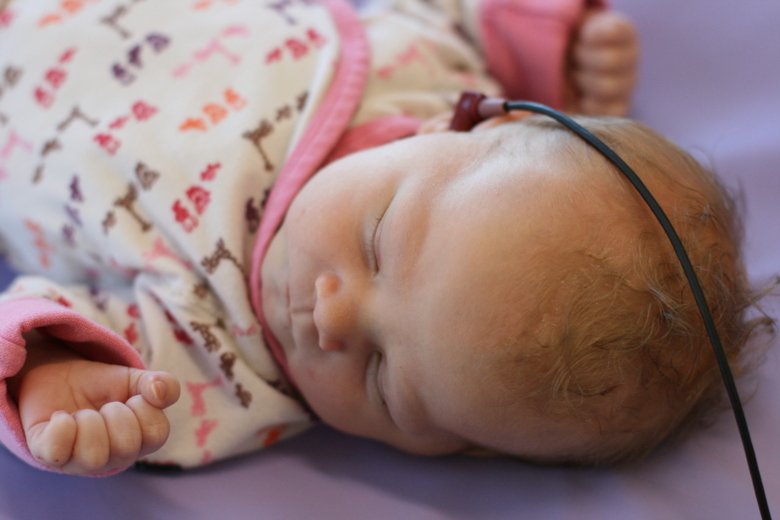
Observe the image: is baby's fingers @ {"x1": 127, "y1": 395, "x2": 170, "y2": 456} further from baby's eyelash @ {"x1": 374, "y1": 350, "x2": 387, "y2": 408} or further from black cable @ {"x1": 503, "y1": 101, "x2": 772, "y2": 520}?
black cable @ {"x1": 503, "y1": 101, "x2": 772, "y2": 520}

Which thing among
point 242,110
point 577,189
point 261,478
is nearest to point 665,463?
point 577,189

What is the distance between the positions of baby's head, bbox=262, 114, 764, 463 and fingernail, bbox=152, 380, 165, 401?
0.18 meters

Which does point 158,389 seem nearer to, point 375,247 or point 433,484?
point 375,247

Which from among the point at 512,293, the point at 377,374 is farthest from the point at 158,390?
the point at 512,293

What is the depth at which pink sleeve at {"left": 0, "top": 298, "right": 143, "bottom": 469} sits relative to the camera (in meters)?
0.79

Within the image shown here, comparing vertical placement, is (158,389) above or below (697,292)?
below

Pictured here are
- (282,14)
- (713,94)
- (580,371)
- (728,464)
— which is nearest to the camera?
(580,371)

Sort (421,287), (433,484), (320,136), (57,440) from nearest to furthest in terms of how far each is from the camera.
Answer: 1. (57,440)
2. (421,287)
3. (433,484)
4. (320,136)

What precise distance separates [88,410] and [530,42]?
1025mm

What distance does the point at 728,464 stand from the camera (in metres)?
0.92

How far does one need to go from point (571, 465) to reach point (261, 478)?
15.2 inches

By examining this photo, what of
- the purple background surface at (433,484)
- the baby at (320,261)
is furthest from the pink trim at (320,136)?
the purple background surface at (433,484)

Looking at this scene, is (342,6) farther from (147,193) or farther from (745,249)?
(745,249)

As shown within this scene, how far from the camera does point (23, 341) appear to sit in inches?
31.6
